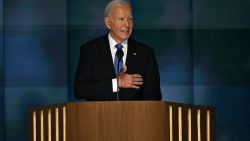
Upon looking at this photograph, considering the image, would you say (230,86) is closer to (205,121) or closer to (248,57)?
(248,57)

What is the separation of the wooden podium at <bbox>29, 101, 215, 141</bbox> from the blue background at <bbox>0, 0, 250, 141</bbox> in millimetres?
2304

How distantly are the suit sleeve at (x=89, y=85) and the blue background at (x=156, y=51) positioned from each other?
5.42 feet

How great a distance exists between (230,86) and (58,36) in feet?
4.89

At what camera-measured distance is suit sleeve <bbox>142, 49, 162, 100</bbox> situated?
3.75m

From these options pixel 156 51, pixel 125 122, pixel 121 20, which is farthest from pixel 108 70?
pixel 156 51

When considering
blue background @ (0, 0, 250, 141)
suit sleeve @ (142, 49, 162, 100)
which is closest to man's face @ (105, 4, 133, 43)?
suit sleeve @ (142, 49, 162, 100)

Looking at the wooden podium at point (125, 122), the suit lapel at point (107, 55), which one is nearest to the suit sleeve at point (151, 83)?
the suit lapel at point (107, 55)

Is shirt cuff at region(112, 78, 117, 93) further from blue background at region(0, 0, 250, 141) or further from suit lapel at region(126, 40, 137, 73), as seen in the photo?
blue background at region(0, 0, 250, 141)

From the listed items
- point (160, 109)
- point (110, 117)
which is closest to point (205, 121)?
point (160, 109)

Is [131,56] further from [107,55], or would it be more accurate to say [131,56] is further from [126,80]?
[126,80]

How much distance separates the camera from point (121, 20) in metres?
3.78

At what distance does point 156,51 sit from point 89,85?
2.04 metres

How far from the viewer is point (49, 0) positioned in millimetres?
5477

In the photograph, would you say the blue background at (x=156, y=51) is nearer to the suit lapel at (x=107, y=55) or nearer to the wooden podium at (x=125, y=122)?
the suit lapel at (x=107, y=55)
